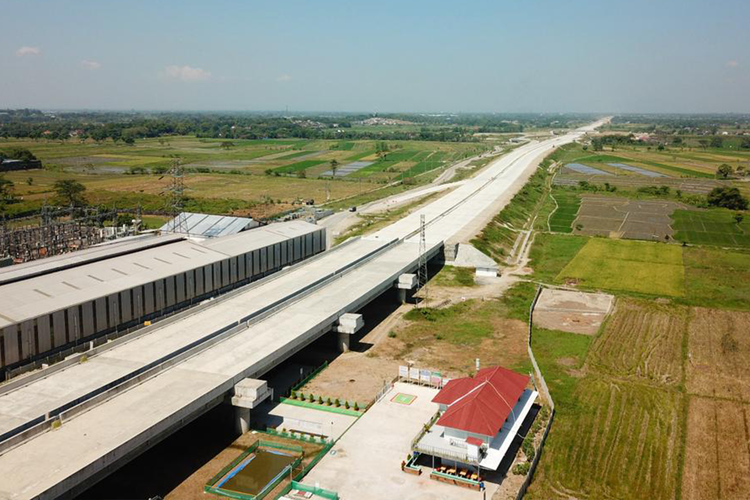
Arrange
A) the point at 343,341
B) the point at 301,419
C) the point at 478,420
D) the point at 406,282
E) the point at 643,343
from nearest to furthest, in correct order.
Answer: the point at 478,420 < the point at 301,419 < the point at 343,341 < the point at 643,343 < the point at 406,282

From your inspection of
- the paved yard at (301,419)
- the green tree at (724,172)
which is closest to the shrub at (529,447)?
the paved yard at (301,419)

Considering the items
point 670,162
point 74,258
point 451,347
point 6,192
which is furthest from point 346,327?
point 670,162

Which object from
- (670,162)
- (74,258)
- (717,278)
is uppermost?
(670,162)

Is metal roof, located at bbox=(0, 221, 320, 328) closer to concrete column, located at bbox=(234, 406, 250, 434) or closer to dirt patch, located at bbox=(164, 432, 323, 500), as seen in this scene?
concrete column, located at bbox=(234, 406, 250, 434)

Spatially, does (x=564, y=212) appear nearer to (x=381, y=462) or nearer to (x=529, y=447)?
(x=529, y=447)

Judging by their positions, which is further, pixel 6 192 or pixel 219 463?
pixel 6 192

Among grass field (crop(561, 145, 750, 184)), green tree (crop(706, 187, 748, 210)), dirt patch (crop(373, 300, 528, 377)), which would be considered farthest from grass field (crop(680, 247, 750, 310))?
grass field (crop(561, 145, 750, 184))

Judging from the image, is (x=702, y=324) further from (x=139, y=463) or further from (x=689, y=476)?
(x=139, y=463)

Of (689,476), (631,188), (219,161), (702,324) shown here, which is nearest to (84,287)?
(689,476)

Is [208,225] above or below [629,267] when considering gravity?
above
